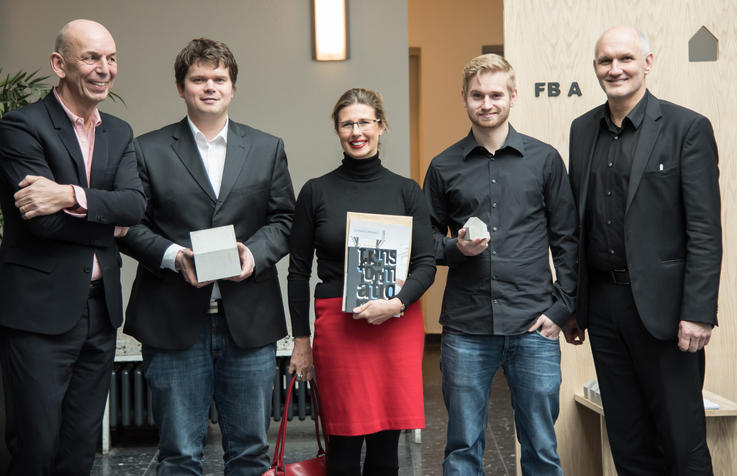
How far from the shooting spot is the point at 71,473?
7.43 ft

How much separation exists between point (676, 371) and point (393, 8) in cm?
286

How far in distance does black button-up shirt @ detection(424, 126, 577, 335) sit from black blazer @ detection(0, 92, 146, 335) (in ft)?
3.33

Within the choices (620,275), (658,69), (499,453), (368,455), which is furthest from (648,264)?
(499,453)

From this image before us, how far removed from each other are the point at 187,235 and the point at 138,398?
220 cm

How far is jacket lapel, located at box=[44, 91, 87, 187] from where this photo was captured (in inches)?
86.0

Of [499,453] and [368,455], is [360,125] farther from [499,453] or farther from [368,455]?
[499,453]

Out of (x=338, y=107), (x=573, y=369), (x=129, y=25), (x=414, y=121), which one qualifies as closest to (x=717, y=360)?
(x=573, y=369)

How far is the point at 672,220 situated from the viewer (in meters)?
2.33

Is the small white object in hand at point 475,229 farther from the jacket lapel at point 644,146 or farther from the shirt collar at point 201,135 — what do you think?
the shirt collar at point 201,135

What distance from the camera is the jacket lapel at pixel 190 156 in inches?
92.8

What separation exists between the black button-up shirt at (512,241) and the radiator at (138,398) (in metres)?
1.96

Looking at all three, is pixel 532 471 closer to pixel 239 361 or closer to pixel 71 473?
pixel 239 361

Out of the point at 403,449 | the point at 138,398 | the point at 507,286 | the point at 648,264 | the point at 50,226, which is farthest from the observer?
the point at 138,398

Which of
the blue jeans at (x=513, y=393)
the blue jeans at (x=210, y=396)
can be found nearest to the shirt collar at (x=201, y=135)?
the blue jeans at (x=210, y=396)
